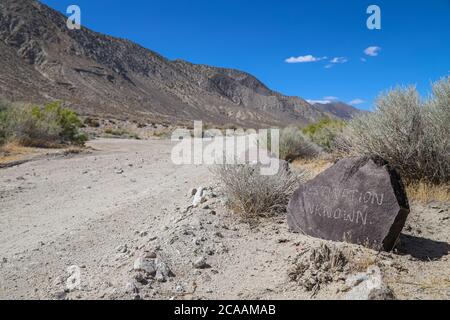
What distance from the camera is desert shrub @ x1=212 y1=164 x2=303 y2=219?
487 cm

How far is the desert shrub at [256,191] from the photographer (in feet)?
16.0

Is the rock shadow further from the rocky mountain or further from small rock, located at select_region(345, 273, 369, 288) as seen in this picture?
the rocky mountain

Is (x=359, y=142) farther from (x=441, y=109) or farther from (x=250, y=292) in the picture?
(x=250, y=292)

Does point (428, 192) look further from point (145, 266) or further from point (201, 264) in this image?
point (145, 266)

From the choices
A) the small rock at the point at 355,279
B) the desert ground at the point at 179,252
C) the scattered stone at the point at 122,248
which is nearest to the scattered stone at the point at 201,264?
the desert ground at the point at 179,252

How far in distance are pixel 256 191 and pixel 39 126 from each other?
12130 mm

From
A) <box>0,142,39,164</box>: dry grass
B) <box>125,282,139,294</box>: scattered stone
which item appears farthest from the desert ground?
<box>0,142,39,164</box>: dry grass

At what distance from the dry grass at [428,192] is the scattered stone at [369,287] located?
244cm

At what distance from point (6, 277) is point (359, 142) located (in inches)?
194

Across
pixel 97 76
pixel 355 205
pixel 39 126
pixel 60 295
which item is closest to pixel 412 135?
pixel 355 205

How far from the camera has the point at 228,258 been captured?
3904mm

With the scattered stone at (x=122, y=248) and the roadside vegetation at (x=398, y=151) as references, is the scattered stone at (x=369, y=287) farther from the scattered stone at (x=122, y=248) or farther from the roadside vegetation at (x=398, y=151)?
the scattered stone at (x=122, y=248)

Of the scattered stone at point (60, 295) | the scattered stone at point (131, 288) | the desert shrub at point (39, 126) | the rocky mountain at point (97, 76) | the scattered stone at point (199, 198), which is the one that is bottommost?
the scattered stone at point (60, 295)

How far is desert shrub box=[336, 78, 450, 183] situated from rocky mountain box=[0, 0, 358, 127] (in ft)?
110
